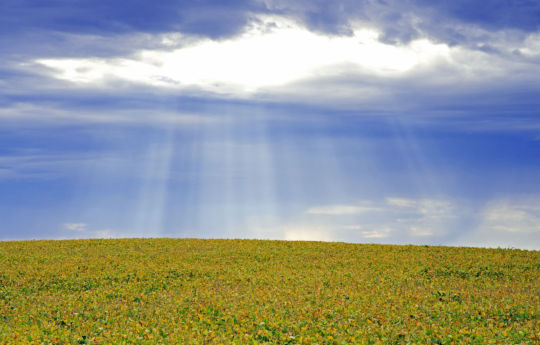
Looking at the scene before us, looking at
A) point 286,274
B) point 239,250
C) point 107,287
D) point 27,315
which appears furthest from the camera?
point 239,250

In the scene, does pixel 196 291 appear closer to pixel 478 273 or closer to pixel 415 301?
pixel 415 301

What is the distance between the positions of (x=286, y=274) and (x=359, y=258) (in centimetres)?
709

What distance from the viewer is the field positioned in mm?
15336

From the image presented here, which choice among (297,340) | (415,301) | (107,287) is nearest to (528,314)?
(415,301)

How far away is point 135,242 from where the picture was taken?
36125 millimetres

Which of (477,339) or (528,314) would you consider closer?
(477,339)

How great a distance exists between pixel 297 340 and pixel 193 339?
3161 millimetres

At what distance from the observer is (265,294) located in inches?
813

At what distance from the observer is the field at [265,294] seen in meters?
15.3

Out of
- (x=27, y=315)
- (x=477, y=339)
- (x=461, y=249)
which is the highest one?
(x=461, y=249)

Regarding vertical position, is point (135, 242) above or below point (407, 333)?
above

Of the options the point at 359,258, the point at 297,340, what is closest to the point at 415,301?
the point at 297,340

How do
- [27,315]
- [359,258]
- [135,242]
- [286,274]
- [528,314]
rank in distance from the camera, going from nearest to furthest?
[528,314] → [27,315] → [286,274] → [359,258] → [135,242]

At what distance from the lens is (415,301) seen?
64.1ft
